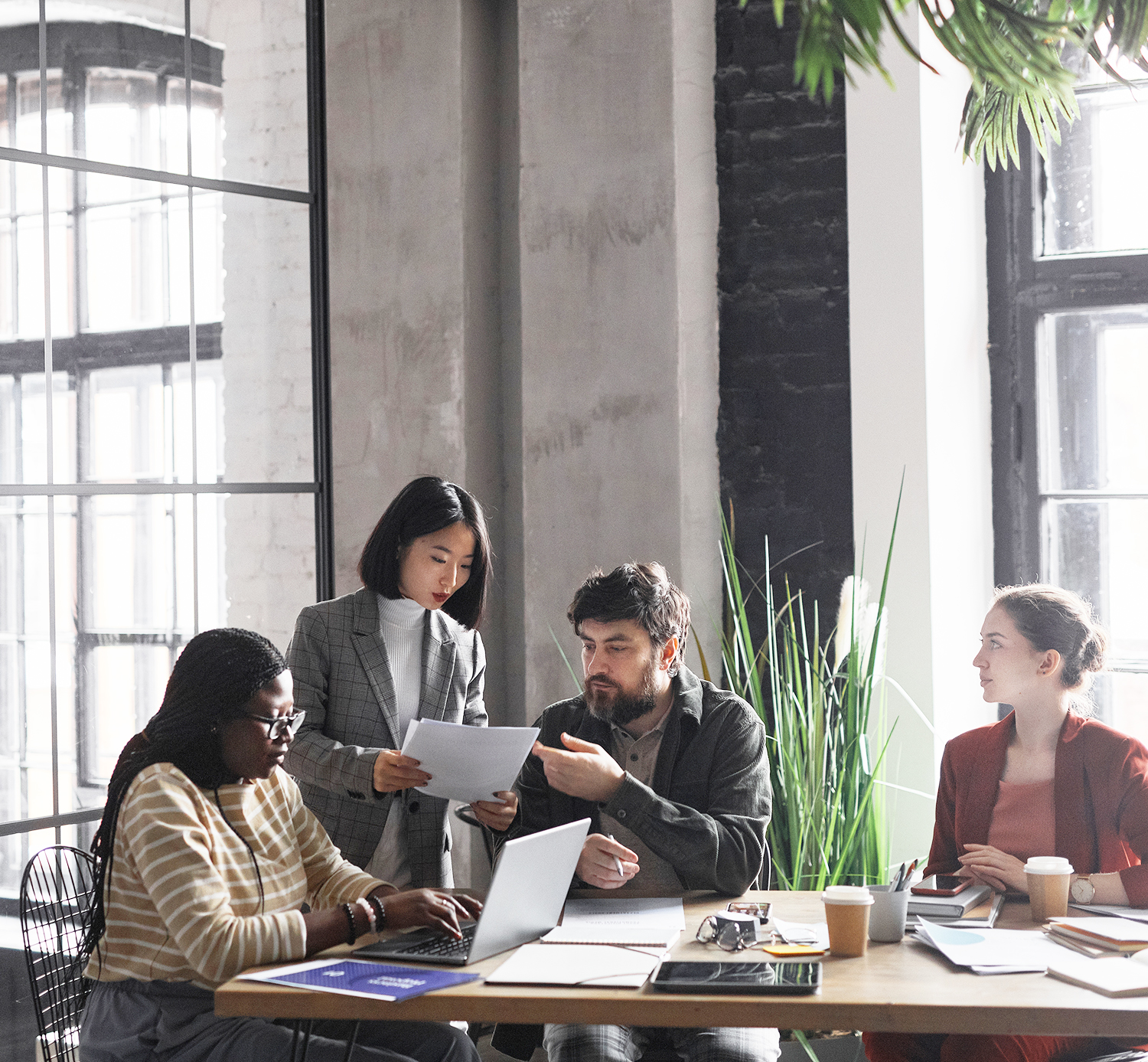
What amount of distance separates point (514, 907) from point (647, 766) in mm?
651

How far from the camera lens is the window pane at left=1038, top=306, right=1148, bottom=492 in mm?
3590

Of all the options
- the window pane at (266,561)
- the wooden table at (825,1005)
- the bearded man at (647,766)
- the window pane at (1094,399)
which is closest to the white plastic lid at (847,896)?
the wooden table at (825,1005)

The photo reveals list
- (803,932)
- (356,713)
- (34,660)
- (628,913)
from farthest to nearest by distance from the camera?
1. (34,660)
2. (356,713)
3. (628,913)
4. (803,932)

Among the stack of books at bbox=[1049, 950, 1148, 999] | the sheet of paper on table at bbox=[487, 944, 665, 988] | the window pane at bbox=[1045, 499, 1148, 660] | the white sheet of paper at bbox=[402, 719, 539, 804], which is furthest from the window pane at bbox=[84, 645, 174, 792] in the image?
the window pane at bbox=[1045, 499, 1148, 660]

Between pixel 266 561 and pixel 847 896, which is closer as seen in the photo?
pixel 847 896

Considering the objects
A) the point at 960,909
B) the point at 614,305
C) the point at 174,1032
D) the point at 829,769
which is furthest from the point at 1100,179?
the point at 174,1032

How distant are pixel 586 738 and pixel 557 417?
4.21 feet

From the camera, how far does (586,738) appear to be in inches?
102

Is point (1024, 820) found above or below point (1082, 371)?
below

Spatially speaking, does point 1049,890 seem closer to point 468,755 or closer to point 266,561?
point 468,755

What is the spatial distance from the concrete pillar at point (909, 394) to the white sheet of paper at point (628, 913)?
4.32 ft

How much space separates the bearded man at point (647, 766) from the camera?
2295mm

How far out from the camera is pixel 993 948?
1.94 metres

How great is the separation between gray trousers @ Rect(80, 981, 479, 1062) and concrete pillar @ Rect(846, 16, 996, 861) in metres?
1.85
